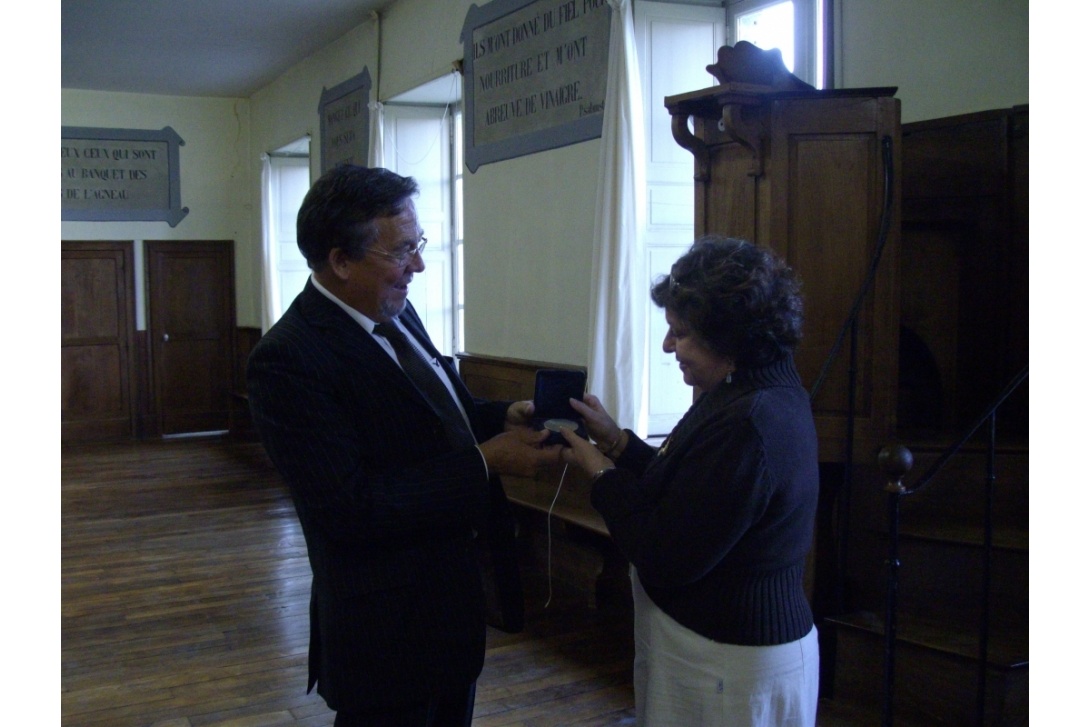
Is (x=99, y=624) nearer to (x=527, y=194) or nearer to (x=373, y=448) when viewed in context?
Answer: (x=527, y=194)

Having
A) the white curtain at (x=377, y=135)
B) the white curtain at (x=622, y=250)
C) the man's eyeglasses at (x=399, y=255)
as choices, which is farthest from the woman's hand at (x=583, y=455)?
the white curtain at (x=377, y=135)

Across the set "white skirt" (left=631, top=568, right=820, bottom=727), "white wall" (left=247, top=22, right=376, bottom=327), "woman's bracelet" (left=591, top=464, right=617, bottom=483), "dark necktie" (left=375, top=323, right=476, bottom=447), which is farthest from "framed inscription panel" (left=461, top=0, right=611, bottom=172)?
"white skirt" (left=631, top=568, right=820, bottom=727)

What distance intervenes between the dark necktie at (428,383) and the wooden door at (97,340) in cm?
1000

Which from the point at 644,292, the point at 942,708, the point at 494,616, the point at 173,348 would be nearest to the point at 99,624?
the point at 644,292

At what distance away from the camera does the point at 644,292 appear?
15.6 feet

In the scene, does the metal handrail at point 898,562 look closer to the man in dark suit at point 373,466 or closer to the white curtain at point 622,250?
the man in dark suit at point 373,466

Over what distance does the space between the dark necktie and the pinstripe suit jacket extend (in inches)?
3.3

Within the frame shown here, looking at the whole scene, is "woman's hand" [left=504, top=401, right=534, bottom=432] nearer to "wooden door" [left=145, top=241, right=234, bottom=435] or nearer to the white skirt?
the white skirt

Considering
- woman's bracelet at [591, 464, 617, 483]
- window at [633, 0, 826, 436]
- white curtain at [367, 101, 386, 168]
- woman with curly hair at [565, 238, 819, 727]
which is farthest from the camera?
white curtain at [367, 101, 386, 168]

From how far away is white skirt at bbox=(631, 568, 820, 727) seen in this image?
5.92 feet

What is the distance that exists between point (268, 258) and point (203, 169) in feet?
6.60

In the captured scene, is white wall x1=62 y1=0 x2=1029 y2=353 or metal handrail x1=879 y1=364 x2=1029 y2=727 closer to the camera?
metal handrail x1=879 y1=364 x2=1029 y2=727

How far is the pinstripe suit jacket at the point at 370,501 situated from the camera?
1.75 meters

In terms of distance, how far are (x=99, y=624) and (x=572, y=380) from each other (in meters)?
3.48
